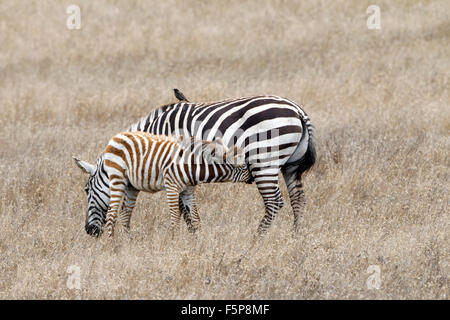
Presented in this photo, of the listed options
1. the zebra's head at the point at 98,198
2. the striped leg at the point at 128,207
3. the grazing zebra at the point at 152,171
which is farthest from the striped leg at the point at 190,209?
the zebra's head at the point at 98,198

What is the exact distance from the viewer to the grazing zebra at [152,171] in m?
7.12

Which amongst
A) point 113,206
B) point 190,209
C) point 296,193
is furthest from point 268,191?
point 113,206

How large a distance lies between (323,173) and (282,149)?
2340mm

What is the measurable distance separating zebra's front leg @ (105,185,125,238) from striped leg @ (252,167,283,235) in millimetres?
1519

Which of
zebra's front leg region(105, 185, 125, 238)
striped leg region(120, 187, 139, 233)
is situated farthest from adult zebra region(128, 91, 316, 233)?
zebra's front leg region(105, 185, 125, 238)

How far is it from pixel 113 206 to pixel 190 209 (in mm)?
859

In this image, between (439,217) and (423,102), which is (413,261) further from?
(423,102)

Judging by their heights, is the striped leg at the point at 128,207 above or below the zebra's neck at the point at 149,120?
below

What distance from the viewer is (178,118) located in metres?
7.88

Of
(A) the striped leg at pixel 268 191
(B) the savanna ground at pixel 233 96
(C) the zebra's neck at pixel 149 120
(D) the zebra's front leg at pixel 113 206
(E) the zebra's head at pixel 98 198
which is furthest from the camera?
(C) the zebra's neck at pixel 149 120

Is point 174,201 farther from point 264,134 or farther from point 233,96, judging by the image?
point 233,96

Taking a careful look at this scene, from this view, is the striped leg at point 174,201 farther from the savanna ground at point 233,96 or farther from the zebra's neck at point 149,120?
the zebra's neck at point 149,120

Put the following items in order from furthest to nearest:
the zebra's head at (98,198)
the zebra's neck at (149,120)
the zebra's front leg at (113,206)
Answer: the zebra's neck at (149,120)
the zebra's head at (98,198)
the zebra's front leg at (113,206)
